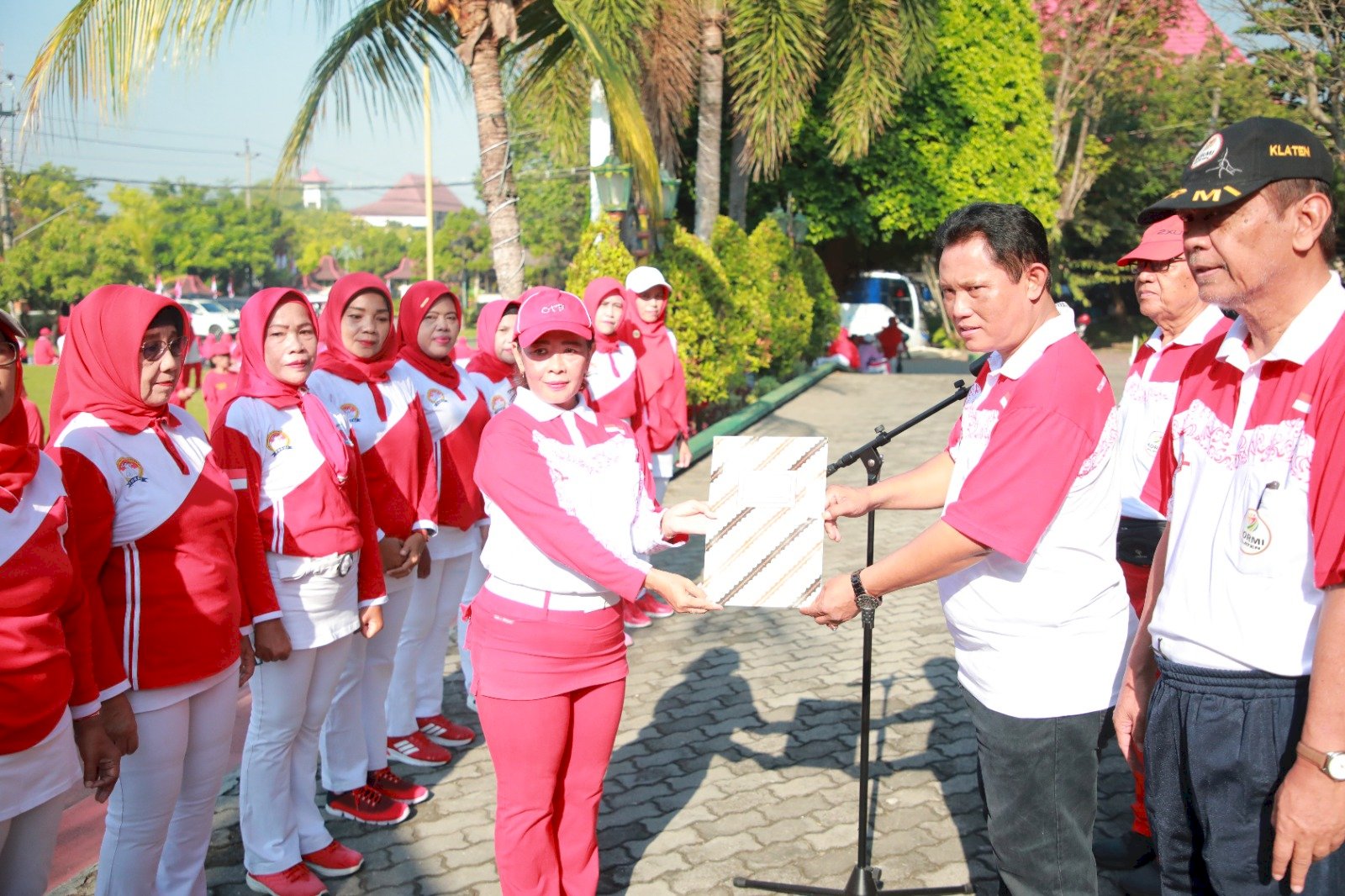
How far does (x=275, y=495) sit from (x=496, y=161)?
224 inches

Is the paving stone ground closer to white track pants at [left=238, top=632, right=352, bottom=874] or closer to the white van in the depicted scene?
white track pants at [left=238, top=632, right=352, bottom=874]

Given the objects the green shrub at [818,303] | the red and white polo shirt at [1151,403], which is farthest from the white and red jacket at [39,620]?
the green shrub at [818,303]

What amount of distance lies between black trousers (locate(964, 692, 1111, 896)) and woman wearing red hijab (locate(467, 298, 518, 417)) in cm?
369

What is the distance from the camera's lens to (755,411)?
15672 millimetres

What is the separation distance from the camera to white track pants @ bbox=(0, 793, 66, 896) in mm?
2779

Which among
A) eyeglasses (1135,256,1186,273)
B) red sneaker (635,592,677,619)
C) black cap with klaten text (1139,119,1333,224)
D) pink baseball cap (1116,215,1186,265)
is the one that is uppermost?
black cap with klaten text (1139,119,1333,224)

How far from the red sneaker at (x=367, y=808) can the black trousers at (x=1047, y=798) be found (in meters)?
2.60

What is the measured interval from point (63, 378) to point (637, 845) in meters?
2.66

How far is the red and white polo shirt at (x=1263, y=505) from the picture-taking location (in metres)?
2.16

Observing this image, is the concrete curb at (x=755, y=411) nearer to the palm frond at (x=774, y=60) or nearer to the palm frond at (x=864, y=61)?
the palm frond at (x=774, y=60)

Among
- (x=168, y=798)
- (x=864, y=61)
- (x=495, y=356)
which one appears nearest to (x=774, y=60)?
(x=864, y=61)

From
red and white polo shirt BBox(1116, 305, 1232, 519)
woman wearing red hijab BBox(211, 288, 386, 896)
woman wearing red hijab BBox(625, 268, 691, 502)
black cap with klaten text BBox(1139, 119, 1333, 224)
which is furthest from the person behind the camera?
woman wearing red hijab BBox(625, 268, 691, 502)

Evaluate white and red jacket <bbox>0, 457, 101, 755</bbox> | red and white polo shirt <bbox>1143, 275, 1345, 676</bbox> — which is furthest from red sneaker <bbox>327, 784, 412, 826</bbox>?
red and white polo shirt <bbox>1143, 275, 1345, 676</bbox>

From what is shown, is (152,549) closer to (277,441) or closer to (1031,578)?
(277,441)
